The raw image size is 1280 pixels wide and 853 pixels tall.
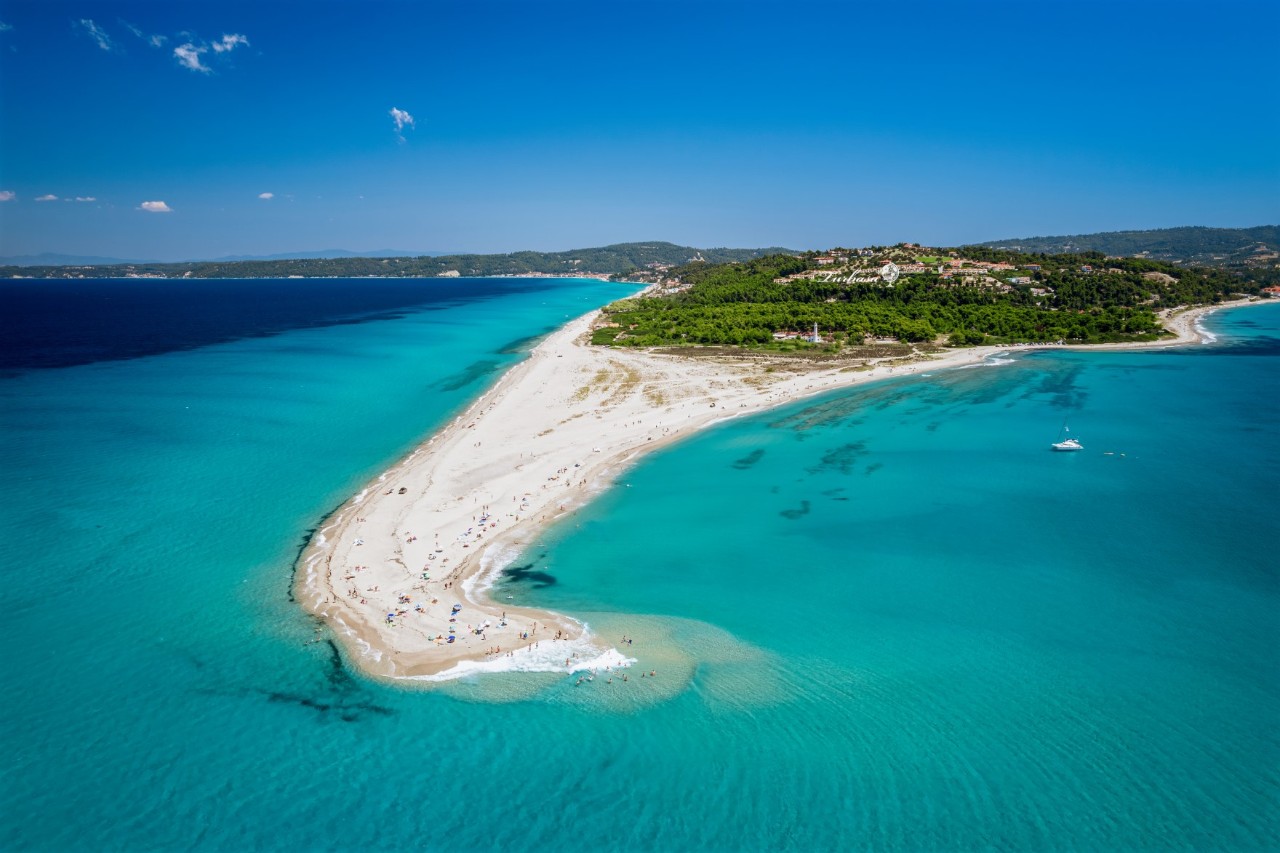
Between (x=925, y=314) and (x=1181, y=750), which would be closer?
(x=1181, y=750)

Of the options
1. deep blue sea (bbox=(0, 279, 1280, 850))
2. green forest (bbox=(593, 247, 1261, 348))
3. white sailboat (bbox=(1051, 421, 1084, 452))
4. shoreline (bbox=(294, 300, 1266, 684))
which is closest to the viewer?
deep blue sea (bbox=(0, 279, 1280, 850))

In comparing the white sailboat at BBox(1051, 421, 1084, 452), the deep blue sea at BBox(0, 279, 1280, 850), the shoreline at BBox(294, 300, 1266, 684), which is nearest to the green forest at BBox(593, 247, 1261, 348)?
the shoreline at BBox(294, 300, 1266, 684)

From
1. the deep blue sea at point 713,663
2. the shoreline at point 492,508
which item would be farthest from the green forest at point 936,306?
the deep blue sea at point 713,663

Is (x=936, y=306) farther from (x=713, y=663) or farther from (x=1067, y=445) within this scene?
(x=713, y=663)

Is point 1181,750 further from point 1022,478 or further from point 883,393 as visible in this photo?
point 883,393

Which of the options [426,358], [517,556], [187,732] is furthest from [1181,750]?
[426,358]

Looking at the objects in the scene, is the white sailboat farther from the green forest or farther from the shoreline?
the green forest
